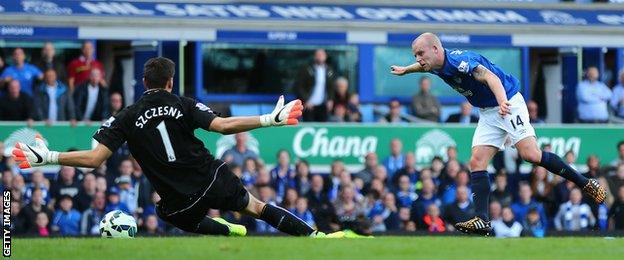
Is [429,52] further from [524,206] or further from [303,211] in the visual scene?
[524,206]

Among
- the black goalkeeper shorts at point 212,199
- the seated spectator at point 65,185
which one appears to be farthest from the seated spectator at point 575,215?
the black goalkeeper shorts at point 212,199

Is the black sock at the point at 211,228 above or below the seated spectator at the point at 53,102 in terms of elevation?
below

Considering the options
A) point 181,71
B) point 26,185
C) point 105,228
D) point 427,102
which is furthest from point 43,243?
point 427,102

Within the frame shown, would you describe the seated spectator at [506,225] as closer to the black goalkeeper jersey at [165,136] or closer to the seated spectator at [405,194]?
the seated spectator at [405,194]

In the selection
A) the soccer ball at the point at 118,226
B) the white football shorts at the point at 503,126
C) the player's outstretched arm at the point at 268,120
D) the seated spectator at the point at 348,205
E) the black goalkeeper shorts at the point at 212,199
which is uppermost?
the player's outstretched arm at the point at 268,120

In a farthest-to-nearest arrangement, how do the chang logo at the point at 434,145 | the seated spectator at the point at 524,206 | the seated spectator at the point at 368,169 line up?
the chang logo at the point at 434,145, the seated spectator at the point at 524,206, the seated spectator at the point at 368,169

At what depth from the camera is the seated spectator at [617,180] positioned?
2231 cm

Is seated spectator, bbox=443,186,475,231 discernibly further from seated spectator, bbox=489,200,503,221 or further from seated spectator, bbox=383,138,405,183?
seated spectator, bbox=383,138,405,183

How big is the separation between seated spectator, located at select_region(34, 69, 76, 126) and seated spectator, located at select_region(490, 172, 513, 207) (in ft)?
19.7

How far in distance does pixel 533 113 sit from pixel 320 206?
455 cm

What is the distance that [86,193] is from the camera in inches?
790

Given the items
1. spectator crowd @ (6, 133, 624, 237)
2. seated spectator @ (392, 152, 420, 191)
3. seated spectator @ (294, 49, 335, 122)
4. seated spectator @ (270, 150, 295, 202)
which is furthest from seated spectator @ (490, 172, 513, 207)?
seated spectator @ (270, 150, 295, 202)

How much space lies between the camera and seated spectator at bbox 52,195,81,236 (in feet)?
64.7

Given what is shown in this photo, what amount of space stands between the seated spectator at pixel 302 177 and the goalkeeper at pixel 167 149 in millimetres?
8314
